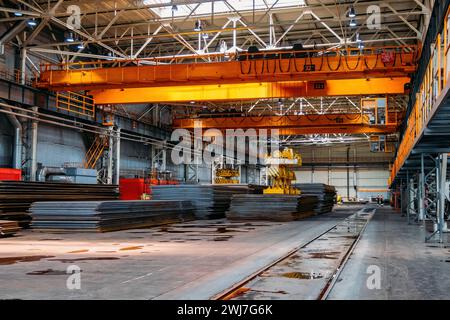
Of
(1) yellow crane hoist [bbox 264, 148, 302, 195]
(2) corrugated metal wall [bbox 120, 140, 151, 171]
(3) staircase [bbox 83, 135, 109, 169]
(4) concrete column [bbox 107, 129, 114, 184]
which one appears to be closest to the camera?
(1) yellow crane hoist [bbox 264, 148, 302, 195]

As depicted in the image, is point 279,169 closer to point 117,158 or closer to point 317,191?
point 317,191

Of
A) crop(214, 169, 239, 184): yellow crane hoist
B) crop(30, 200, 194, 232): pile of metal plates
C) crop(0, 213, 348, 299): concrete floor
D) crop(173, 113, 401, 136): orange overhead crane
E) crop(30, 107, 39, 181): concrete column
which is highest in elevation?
crop(173, 113, 401, 136): orange overhead crane

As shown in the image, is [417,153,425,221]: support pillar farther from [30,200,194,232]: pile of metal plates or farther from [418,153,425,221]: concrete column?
[30,200,194,232]: pile of metal plates

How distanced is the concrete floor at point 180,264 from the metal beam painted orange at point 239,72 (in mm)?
7804

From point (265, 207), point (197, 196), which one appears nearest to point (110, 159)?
point (197, 196)

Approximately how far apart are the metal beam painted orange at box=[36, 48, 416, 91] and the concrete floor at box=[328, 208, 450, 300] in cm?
898

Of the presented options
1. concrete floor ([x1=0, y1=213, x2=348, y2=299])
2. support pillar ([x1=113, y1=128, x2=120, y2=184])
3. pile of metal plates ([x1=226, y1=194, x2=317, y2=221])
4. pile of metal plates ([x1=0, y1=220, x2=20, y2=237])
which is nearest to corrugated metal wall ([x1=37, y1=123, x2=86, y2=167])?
support pillar ([x1=113, y1=128, x2=120, y2=184])

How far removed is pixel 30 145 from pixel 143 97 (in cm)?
570

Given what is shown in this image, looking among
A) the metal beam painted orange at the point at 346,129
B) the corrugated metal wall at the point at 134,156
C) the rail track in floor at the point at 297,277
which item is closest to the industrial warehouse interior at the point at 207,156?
the rail track in floor at the point at 297,277

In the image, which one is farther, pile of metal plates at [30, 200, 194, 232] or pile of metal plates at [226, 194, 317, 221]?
pile of metal plates at [226, 194, 317, 221]

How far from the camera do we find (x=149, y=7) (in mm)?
21156

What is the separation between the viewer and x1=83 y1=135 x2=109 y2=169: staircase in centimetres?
2823

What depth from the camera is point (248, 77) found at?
1931 cm

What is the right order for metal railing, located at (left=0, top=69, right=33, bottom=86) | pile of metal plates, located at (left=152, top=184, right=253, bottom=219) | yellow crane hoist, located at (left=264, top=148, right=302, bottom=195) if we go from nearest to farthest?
pile of metal plates, located at (left=152, top=184, right=253, bottom=219)
yellow crane hoist, located at (left=264, top=148, right=302, bottom=195)
metal railing, located at (left=0, top=69, right=33, bottom=86)
